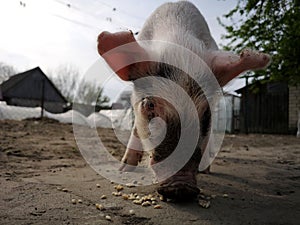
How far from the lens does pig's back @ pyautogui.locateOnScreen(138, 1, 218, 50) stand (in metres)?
Answer: 3.28

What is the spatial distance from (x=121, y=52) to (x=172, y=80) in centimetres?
45

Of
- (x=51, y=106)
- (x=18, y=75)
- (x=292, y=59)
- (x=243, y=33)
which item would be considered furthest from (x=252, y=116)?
(x=18, y=75)

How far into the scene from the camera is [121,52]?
2.57m

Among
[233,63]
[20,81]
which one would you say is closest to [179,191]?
[233,63]

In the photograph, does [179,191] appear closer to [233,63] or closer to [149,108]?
[149,108]

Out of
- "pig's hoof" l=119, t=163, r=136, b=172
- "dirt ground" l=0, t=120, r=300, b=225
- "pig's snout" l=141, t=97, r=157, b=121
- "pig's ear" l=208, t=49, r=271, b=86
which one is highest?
"pig's ear" l=208, t=49, r=271, b=86

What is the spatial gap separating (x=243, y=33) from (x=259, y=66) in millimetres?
9799

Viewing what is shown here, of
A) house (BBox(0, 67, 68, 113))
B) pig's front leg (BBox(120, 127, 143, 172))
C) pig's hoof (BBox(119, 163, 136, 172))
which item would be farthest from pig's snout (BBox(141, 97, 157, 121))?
house (BBox(0, 67, 68, 113))

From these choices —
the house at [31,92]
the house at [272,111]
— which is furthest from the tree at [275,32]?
the house at [31,92]

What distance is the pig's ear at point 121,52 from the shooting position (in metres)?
2.42

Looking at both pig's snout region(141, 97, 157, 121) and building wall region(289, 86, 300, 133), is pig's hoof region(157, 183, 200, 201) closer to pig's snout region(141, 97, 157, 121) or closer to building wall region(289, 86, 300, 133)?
pig's snout region(141, 97, 157, 121)

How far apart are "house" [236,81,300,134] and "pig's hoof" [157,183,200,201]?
16975mm

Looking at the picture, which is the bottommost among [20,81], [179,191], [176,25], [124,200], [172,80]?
[124,200]

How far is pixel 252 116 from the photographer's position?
21.0 m
